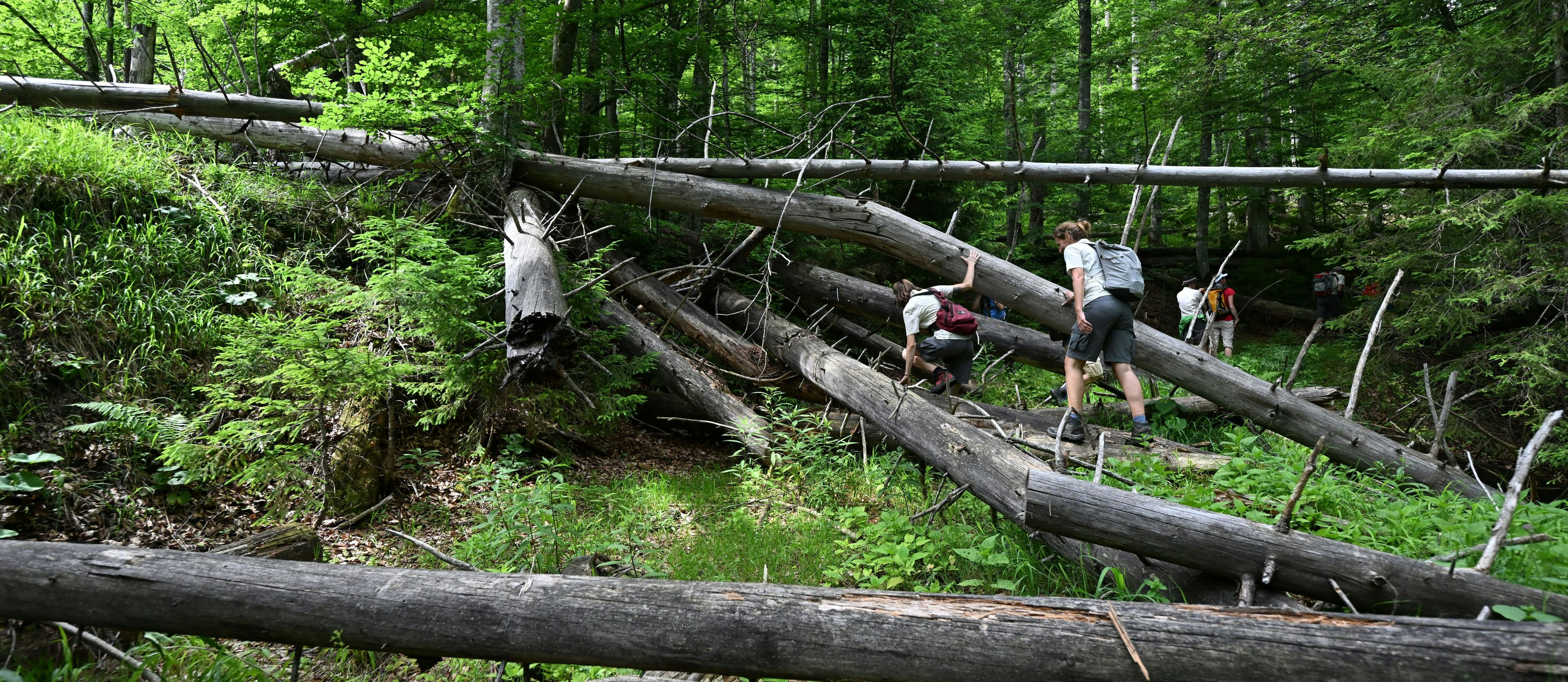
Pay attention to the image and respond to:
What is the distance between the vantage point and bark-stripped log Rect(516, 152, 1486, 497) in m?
5.40

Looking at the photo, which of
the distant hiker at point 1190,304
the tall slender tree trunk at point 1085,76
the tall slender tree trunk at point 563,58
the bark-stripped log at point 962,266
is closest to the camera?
the bark-stripped log at point 962,266

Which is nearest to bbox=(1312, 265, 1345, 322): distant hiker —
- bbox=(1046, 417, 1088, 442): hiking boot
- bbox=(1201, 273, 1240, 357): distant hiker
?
bbox=(1201, 273, 1240, 357): distant hiker

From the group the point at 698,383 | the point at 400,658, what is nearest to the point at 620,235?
the point at 698,383

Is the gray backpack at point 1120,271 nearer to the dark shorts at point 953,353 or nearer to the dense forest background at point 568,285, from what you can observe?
the dense forest background at point 568,285

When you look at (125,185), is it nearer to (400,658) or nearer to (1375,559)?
(400,658)

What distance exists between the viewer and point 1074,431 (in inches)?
216

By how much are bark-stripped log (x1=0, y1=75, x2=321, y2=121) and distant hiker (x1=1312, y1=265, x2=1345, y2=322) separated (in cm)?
1502

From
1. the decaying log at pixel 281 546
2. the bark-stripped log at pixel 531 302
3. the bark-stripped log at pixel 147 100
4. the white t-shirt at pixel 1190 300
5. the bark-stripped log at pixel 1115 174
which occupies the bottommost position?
the white t-shirt at pixel 1190 300

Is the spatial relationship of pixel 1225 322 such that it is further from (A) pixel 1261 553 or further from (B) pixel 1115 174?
(A) pixel 1261 553

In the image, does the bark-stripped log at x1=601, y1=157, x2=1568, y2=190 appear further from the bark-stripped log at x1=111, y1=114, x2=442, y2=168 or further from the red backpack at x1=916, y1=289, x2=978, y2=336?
the bark-stripped log at x1=111, y1=114, x2=442, y2=168

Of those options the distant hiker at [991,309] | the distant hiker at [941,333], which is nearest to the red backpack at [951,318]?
the distant hiker at [941,333]

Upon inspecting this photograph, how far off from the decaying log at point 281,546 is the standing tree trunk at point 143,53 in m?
10.1

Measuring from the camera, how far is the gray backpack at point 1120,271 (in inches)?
219

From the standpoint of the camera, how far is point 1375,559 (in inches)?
107
